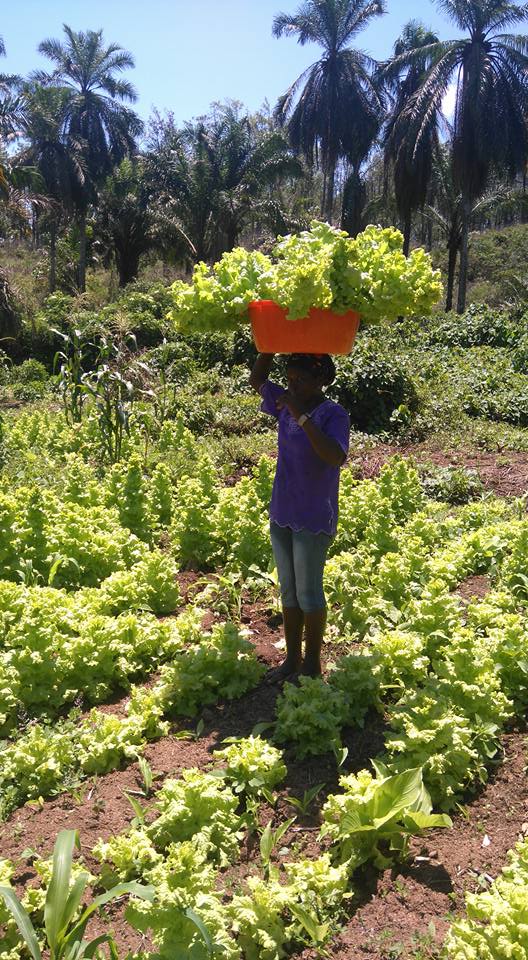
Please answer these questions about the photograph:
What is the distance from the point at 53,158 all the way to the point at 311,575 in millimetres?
32165

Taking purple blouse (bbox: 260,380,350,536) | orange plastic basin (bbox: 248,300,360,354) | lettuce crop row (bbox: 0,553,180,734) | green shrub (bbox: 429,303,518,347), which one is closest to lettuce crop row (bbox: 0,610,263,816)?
lettuce crop row (bbox: 0,553,180,734)

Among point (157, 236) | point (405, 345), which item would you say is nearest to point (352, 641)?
point (405, 345)

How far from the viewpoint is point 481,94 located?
2409 centimetres

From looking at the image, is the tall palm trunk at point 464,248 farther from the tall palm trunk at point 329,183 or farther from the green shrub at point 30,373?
the green shrub at point 30,373

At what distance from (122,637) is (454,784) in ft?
5.34

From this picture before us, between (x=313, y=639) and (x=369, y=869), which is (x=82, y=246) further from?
(x=369, y=869)

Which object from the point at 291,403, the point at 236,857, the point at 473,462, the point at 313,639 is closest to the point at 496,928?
the point at 236,857

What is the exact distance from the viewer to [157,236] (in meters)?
32.2

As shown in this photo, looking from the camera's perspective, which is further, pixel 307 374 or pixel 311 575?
pixel 311 575

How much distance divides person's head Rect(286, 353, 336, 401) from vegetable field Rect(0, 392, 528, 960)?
1.07 m

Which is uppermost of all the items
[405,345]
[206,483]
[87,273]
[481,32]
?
[481,32]

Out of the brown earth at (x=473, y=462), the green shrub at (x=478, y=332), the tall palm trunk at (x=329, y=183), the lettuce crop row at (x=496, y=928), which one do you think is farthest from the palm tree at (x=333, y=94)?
the lettuce crop row at (x=496, y=928)

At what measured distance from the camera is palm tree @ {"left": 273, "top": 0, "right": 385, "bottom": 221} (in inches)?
1223

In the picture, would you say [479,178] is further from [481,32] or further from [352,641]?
[352,641]
